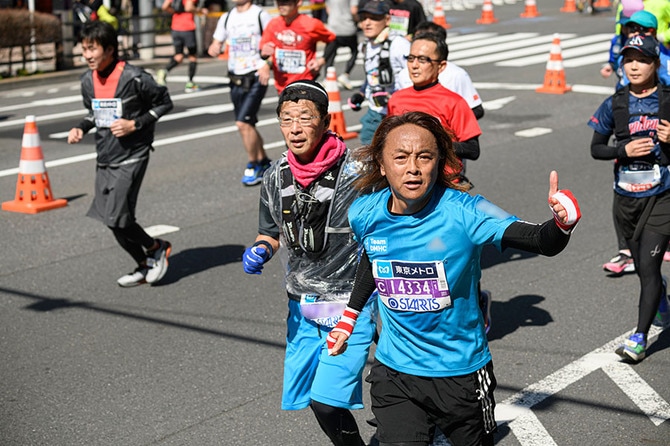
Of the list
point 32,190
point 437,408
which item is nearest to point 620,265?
point 437,408

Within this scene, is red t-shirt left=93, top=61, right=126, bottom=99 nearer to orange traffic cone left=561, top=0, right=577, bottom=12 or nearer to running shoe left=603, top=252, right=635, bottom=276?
running shoe left=603, top=252, right=635, bottom=276

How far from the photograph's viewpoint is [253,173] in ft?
38.3

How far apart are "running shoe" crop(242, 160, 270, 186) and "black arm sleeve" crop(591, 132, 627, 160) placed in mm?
5458

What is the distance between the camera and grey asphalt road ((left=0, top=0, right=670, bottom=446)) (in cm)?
562

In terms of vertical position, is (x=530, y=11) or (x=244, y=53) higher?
(x=244, y=53)

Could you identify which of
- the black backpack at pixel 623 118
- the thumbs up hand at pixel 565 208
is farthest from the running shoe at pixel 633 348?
the thumbs up hand at pixel 565 208

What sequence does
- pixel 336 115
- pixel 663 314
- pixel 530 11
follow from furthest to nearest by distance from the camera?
1. pixel 530 11
2. pixel 336 115
3. pixel 663 314

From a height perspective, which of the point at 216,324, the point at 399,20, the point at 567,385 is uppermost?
the point at 399,20

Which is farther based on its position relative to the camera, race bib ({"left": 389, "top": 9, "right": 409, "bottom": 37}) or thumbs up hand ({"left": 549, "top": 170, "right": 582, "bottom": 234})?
race bib ({"left": 389, "top": 9, "right": 409, "bottom": 37})

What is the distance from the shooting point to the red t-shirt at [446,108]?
21.8ft

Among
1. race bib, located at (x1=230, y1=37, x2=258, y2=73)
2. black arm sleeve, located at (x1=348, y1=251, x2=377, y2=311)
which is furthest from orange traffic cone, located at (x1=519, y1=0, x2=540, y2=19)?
black arm sleeve, located at (x1=348, y1=251, x2=377, y2=311)

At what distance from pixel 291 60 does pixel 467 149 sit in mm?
5086

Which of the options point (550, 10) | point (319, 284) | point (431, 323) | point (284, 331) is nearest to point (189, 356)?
point (284, 331)

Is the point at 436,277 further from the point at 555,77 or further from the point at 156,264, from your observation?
the point at 555,77
